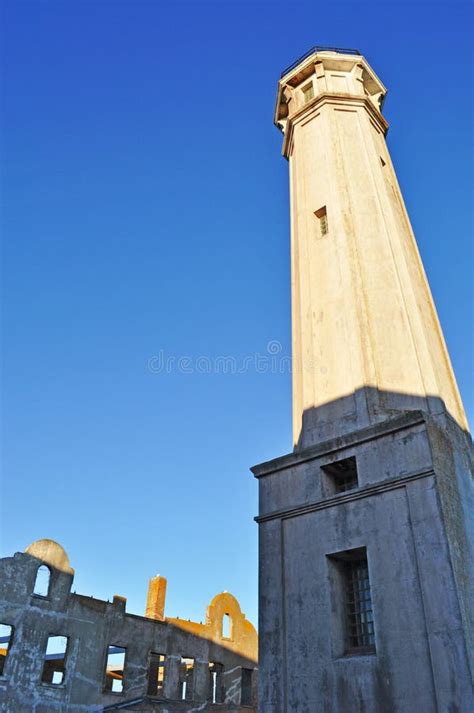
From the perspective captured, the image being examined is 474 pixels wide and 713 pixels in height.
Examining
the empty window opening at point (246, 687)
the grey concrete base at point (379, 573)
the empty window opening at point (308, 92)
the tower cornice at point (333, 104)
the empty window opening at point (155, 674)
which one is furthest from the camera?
the empty window opening at point (246, 687)

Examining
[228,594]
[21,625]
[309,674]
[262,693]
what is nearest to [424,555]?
[309,674]

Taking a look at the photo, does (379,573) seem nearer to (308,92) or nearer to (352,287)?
(352,287)

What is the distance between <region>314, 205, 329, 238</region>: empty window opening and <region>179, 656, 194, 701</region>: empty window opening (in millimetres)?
20917

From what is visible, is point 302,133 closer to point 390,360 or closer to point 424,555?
point 390,360

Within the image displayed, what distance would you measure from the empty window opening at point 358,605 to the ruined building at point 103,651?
1547cm

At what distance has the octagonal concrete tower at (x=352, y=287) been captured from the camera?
12.1m

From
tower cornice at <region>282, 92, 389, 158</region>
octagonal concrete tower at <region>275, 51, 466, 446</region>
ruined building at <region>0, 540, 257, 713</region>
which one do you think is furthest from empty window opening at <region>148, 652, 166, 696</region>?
tower cornice at <region>282, 92, 389, 158</region>

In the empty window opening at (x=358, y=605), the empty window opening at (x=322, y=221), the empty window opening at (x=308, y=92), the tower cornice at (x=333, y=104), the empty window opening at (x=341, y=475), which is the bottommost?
the empty window opening at (x=358, y=605)

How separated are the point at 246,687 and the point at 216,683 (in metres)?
1.74

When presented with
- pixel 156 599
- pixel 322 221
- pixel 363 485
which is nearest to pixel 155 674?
pixel 156 599

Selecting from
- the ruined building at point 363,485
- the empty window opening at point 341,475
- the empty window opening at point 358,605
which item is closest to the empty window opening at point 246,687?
the ruined building at point 363,485

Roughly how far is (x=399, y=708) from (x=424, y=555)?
2175 millimetres

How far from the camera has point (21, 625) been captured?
2095cm

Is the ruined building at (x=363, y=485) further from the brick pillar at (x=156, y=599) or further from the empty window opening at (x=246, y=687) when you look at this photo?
the empty window opening at (x=246, y=687)
